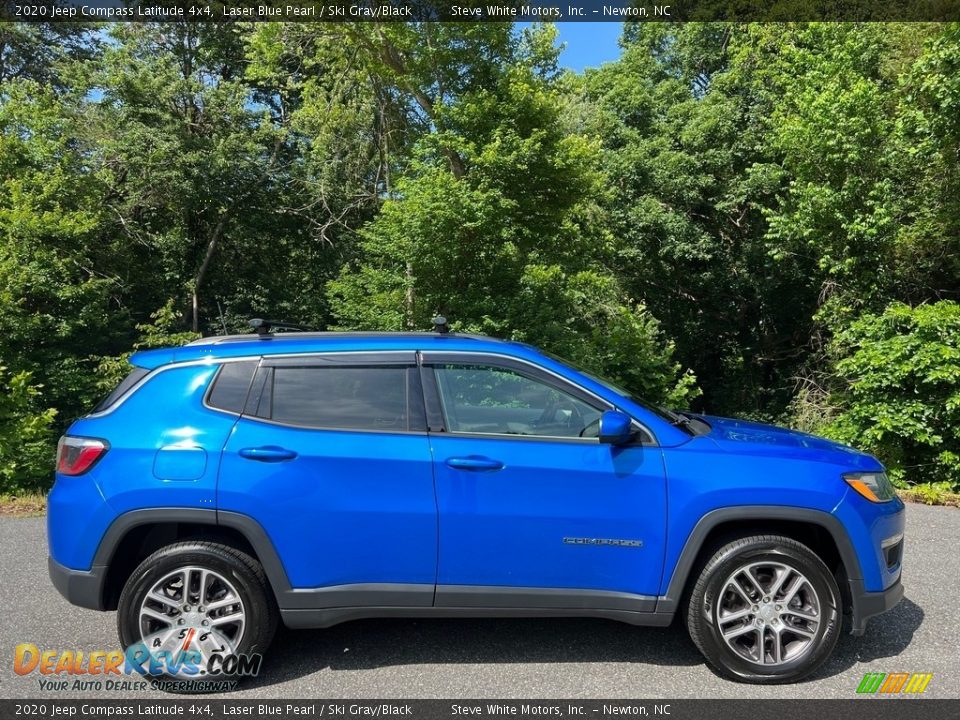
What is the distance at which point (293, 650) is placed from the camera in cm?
388

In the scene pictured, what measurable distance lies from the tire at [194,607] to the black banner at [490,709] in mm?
223

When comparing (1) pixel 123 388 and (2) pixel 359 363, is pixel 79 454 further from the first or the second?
(2) pixel 359 363

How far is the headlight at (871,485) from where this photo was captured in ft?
11.8

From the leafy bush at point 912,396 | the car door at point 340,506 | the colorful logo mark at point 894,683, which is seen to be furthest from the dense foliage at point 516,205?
the car door at point 340,506

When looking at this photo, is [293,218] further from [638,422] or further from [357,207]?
[638,422]

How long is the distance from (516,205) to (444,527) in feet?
32.9

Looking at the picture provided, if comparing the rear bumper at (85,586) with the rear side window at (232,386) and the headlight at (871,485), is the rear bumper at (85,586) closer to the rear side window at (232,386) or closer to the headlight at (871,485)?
the rear side window at (232,386)

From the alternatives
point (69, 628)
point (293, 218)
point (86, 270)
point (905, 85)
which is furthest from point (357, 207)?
point (69, 628)

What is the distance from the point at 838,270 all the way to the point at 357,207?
11.4 metres

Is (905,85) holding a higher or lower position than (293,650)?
higher

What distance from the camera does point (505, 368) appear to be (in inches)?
147

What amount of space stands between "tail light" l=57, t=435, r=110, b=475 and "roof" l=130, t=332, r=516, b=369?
0.48 metres

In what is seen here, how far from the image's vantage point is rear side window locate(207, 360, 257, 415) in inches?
143

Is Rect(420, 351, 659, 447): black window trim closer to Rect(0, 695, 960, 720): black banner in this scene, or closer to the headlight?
the headlight
